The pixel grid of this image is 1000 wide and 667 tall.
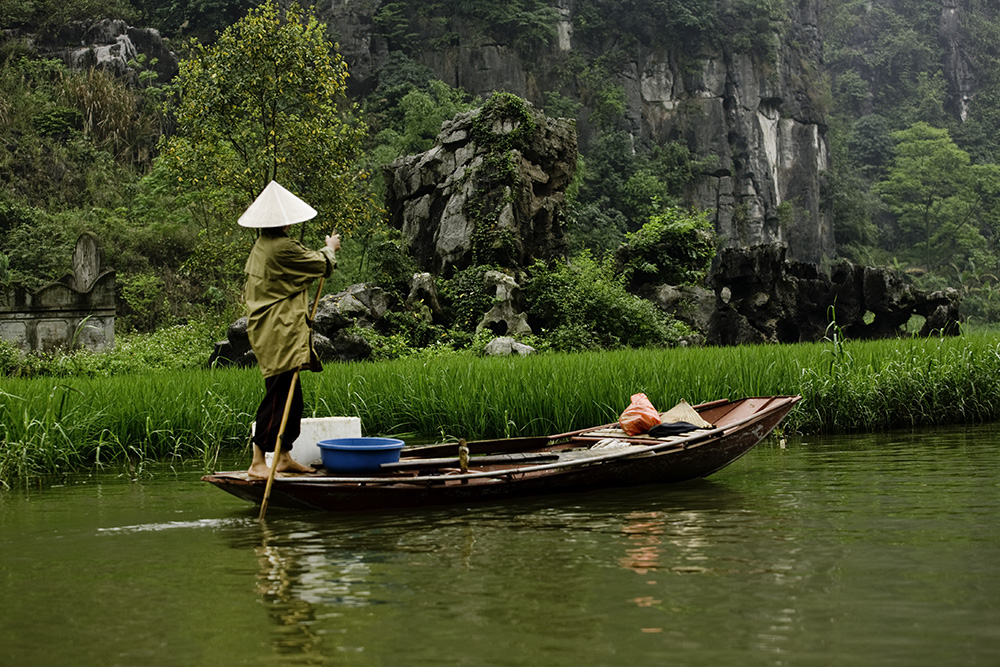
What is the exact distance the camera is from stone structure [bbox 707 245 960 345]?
64.7 ft

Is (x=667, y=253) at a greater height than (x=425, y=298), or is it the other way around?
(x=667, y=253)

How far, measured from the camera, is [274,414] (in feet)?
18.7

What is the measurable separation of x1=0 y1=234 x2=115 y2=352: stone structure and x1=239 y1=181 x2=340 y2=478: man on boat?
→ 1158 cm

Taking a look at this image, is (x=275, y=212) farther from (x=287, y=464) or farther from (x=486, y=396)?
(x=486, y=396)

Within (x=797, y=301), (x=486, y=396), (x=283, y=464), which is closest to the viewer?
(x=283, y=464)

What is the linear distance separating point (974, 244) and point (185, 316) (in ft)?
147

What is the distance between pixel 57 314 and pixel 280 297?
12.3 meters

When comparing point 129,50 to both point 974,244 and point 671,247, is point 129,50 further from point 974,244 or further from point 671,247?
point 974,244

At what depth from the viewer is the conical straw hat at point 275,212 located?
5.71 m

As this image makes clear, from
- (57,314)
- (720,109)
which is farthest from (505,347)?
(720,109)

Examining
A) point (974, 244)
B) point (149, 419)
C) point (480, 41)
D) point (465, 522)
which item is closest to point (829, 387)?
point (465, 522)

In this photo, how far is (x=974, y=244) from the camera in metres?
52.7

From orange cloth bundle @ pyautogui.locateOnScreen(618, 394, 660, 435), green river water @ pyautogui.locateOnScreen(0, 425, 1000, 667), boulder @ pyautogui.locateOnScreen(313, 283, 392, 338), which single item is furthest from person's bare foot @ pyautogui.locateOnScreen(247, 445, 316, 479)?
boulder @ pyautogui.locateOnScreen(313, 283, 392, 338)

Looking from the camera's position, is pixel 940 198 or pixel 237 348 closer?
pixel 237 348
